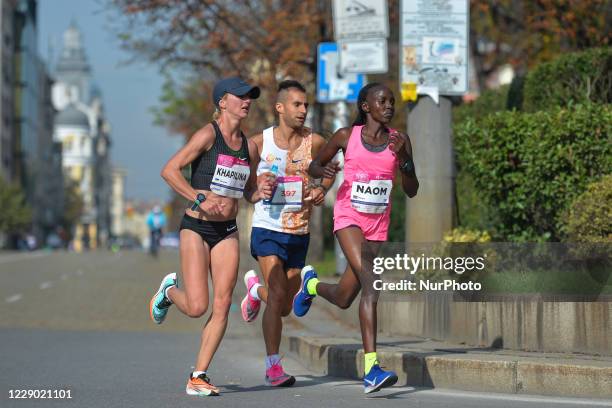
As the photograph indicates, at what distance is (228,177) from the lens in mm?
9336

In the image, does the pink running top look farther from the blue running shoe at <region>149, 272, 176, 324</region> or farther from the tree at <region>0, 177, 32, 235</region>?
the tree at <region>0, 177, 32, 235</region>

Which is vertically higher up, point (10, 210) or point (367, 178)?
point (10, 210)

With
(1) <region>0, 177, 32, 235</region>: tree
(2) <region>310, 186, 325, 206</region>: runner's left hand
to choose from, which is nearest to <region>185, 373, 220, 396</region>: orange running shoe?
(2) <region>310, 186, 325, 206</region>: runner's left hand

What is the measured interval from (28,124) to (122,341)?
116m

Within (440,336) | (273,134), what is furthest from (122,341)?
(273,134)

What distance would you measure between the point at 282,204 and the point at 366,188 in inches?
29.2

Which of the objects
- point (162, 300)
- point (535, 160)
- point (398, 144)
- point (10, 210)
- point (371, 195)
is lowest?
point (162, 300)

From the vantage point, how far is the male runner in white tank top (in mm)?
9773

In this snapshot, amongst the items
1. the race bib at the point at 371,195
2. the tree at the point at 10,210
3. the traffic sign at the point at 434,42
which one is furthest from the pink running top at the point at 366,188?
the tree at the point at 10,210

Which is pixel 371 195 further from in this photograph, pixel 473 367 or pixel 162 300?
pixel 162 300

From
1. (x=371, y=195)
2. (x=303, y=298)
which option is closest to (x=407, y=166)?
(x=371, y=195)

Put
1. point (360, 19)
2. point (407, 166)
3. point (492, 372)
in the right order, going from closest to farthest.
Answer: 1. point (407, 166)
2. point (492, 372)
3. point (360, 19)

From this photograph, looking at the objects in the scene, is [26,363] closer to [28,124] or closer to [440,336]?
[440,336]

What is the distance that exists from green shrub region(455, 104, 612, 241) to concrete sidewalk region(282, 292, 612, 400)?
2.75 m
